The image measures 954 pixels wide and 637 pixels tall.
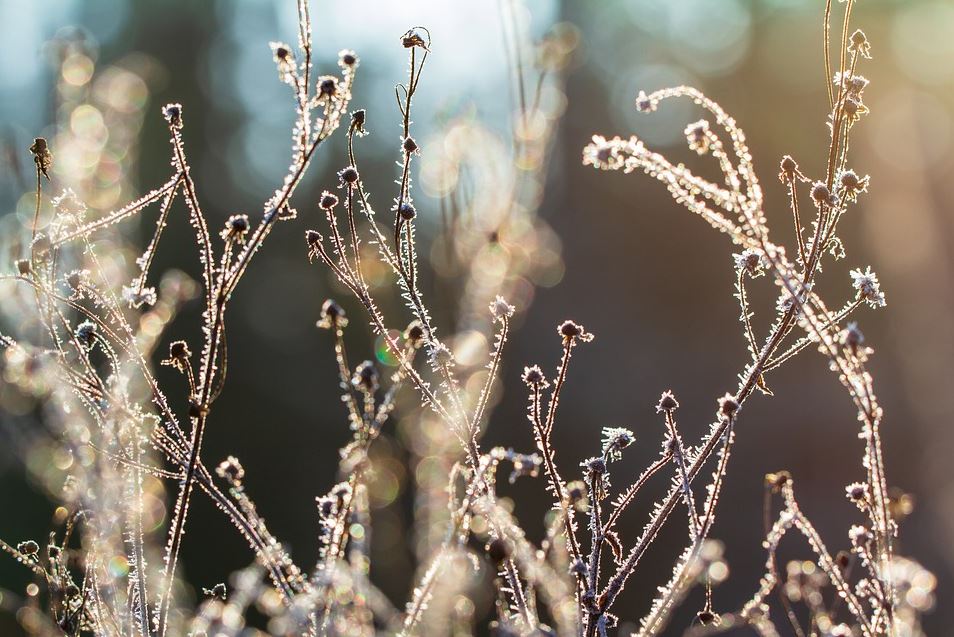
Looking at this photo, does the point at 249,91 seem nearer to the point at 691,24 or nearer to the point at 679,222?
the point at 679,222

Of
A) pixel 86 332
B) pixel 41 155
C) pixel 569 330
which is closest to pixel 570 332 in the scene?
pixel 569 330

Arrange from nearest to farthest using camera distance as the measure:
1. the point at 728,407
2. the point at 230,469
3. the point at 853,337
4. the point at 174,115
→ 1. the point at 853,337
2. the point at 728,407
3. the point at 174,115
4. the point at 230,469

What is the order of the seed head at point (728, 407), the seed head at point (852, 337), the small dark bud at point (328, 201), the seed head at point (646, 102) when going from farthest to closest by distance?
the small dark bud at point (328, 201) < the seed head at point (646, 102) < the seed head at point (728, 407) < the seed head at point (852, 337)

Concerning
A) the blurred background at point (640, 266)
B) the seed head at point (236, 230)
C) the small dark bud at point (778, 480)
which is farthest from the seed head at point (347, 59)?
the blurred background at point (640, 266)

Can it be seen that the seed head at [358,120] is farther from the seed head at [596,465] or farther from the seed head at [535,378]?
the seed head at [596,465]

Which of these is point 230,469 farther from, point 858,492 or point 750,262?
point 858,492

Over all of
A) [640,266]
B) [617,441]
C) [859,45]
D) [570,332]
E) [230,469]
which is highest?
[640,266]
